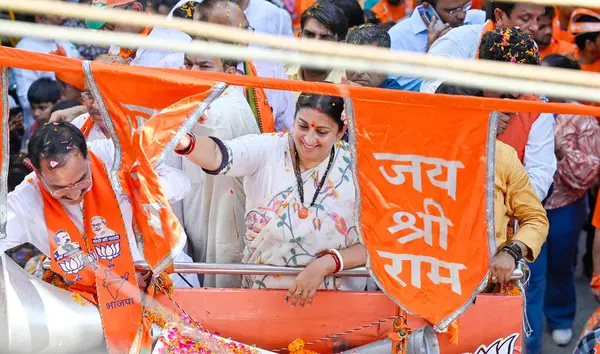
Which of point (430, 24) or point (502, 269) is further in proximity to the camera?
point (430, 24)

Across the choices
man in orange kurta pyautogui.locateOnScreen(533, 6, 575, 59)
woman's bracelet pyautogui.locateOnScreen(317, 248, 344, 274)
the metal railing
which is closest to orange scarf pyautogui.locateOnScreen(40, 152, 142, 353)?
the metal railing

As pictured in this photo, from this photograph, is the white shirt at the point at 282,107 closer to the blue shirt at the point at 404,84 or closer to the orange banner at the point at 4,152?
the blue shirt at the point at 404,84

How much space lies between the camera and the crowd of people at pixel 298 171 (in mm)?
3205

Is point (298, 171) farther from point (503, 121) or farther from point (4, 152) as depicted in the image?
point (4, 152)

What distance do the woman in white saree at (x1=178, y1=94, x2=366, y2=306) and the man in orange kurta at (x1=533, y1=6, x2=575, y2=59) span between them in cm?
214

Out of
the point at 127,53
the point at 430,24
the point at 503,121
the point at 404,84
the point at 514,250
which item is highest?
the point at 430,24

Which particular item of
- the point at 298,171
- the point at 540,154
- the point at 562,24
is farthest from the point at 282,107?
the point at 562,24

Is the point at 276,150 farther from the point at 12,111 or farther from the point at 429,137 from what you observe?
the point at 12,111

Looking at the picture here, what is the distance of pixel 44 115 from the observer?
17.4ft

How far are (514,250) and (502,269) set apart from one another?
11 cm

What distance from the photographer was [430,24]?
469 centimetres

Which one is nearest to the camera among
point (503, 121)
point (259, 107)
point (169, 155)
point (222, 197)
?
point (503, 121)

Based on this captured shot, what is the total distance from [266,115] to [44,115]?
1.92 m

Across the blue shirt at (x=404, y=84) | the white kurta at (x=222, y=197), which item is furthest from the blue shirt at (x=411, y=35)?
the white kurta at (x=222, y=197)
